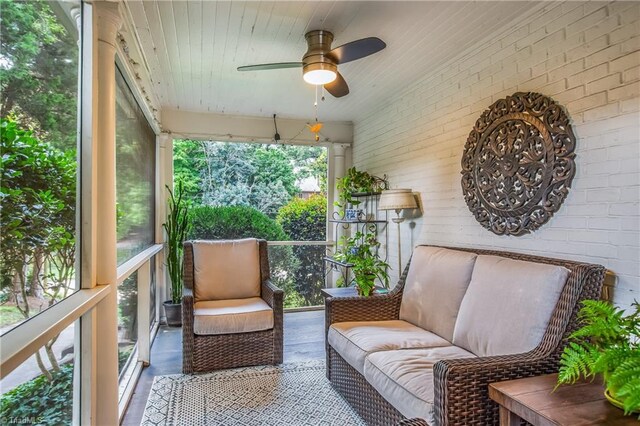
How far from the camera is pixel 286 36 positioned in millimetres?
2561

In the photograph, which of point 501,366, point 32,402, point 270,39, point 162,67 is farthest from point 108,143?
point 501,366

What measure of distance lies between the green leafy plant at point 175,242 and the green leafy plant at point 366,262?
1807mm

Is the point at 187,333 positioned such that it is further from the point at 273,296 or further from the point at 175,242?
the point at 175,242

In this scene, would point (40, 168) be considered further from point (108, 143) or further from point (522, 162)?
point (522, 162)

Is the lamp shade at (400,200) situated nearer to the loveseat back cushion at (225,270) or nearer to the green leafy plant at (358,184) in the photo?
the green leafy plant at (358,184)

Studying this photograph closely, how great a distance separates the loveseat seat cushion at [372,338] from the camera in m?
2.21

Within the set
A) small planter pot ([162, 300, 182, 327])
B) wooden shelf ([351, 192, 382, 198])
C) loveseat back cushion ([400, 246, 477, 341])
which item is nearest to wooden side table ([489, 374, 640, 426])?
loveseat back cushion ([400, 246, 477, 341])

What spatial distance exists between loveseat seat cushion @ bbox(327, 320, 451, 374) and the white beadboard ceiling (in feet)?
6.58

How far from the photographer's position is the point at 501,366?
1.57m

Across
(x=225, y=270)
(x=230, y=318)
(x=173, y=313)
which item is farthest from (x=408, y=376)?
(x=173, y=313)

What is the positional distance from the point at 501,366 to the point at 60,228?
6.16 ft

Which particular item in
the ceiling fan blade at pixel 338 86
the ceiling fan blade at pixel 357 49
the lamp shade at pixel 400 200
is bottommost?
the lamp shade at pixel 400 200

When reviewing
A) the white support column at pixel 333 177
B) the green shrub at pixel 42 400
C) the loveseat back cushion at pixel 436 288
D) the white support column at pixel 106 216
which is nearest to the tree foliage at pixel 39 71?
the white support column at pixel 106 216

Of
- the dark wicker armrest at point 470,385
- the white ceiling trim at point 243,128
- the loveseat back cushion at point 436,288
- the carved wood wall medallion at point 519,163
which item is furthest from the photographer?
the white ceiling trim at point 243,128
